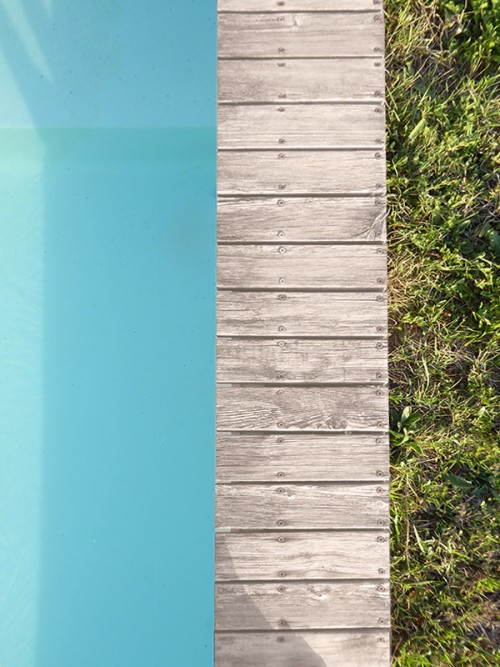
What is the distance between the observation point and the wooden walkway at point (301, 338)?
2.05 meters

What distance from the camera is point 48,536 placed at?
2947mm

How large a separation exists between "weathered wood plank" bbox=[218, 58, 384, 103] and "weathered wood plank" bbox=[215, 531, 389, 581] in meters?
1.46

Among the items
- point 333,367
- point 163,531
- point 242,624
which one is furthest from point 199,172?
point 242,624

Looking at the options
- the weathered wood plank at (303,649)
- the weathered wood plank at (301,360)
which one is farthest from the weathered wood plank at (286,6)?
the weathered wood plank at (303,649)

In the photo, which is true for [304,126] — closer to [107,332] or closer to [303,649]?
[107,332]

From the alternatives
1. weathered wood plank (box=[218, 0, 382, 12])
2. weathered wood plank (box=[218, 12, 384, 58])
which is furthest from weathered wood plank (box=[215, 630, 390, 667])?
weathered wood plank (box=[218, 0, 382, 12])

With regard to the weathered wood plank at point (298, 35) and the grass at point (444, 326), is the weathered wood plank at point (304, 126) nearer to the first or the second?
the weathered wood plank at point (298, 35)

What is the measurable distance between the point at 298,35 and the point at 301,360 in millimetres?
1129

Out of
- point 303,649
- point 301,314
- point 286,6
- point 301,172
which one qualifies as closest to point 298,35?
point 286,6

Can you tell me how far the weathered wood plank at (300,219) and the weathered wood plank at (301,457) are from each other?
659 mm

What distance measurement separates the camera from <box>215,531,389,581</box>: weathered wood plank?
6.75 ft

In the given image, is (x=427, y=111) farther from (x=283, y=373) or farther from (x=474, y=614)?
(x=474, y=614)

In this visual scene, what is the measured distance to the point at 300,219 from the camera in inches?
85.9

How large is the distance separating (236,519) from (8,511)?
1.39 metres
